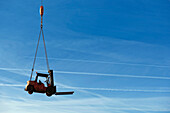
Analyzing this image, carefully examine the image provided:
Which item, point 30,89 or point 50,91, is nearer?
point 30,89

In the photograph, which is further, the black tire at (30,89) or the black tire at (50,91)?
the black tire at (50,91)

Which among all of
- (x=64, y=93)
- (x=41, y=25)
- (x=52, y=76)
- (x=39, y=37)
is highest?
(x=41, y=25)

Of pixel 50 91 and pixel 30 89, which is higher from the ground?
pixel 30 89

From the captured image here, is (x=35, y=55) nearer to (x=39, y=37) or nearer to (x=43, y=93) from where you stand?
(x=39, y=37)

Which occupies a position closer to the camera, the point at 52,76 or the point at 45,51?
the point at 45,51

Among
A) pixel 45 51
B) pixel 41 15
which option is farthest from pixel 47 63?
pixel 41 15

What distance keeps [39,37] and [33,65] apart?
327 centimetres

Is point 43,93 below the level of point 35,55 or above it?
below

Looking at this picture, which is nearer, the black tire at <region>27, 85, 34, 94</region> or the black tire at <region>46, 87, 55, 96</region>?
the black tire at <region>27, 85, 34, 94</region>

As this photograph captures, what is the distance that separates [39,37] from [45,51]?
2267 mm

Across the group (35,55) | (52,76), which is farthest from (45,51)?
(52,76)

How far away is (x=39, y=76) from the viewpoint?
32.0m

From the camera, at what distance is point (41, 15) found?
107ft

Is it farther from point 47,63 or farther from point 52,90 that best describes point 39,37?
point 52,90
